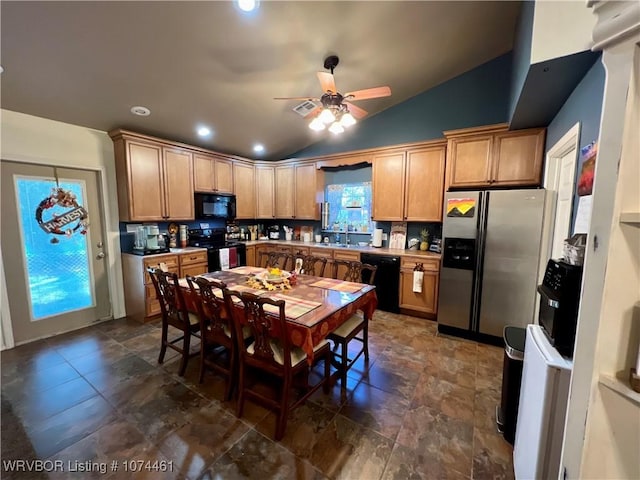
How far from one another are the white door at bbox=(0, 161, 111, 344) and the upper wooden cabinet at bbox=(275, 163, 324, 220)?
2.69 m

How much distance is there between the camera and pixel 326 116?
2.33 meters

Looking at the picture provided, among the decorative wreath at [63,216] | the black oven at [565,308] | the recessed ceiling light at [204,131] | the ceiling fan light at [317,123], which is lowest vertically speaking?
the black oven at [565,308]

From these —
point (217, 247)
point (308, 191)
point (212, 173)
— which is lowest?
point (217, 247)

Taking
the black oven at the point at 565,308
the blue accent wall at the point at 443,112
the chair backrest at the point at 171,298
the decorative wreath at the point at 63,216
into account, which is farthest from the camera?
the blue accent wall at the point at 443,112

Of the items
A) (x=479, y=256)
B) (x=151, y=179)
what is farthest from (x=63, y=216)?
(x=479, y=256)

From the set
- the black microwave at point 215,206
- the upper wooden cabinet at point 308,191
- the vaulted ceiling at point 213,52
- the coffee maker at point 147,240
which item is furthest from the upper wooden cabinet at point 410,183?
the coffee maker at point 147,240

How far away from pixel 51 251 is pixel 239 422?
3.09m

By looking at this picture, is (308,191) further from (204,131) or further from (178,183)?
(178,183)

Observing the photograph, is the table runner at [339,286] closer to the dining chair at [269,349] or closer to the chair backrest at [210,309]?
the dining chair at [269,349]

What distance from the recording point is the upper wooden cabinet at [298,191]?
472 cm

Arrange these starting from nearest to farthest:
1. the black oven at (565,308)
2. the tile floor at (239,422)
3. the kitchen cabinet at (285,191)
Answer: the black oven at (565,308) < the tile floor at (239,422) < the kitchen cabinet at (285,191)

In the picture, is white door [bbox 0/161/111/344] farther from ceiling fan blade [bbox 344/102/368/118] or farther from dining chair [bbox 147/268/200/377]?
ceiling fan blade [bbox 344/102/368/118]

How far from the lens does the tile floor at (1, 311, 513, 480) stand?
5.07 ft

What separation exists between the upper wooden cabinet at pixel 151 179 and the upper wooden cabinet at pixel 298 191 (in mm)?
1595
